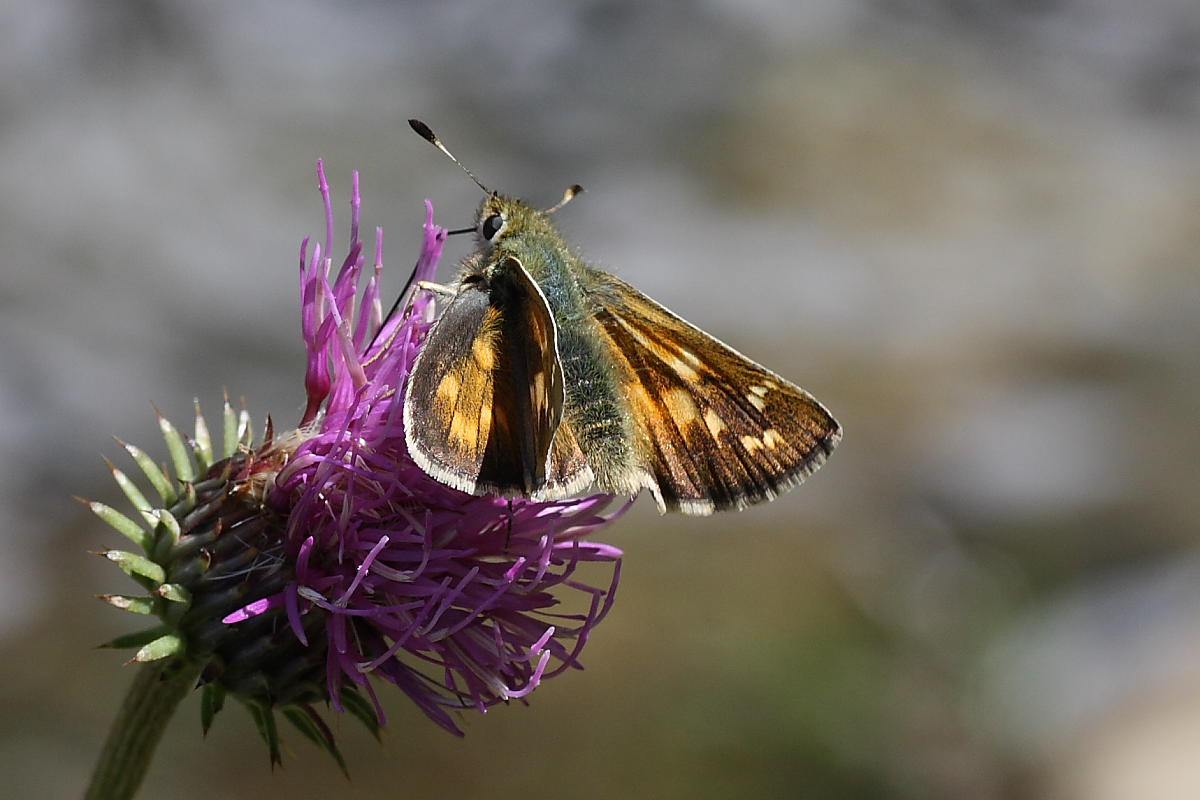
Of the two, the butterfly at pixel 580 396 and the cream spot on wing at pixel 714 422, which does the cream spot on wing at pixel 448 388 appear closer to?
the butterfly at pixel 580 396

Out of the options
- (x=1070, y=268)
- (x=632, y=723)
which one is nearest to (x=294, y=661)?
(x=632, y=723)

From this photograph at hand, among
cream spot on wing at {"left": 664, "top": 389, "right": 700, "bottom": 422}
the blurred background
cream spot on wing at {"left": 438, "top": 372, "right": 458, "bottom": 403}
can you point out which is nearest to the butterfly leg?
cream spot on wing at {"left": 438, "top": 372, "right": 458, "bottom": 403}

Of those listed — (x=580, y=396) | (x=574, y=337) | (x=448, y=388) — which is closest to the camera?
(x=448, y=388)

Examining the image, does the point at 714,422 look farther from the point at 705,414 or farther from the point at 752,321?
the point at 752,321

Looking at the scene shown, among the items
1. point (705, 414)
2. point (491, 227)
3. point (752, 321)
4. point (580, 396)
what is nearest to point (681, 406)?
point (705, 414)

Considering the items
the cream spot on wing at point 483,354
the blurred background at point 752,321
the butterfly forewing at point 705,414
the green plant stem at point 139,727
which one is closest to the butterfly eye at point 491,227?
the butterfly forewing at point 705,414

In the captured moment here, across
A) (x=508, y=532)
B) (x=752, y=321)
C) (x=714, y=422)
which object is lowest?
(x=508, y=532)
